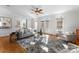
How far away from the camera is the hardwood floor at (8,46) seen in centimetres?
204

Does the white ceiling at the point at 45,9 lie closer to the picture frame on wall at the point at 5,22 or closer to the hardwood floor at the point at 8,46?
the picture frame on wall at the point at 5,22

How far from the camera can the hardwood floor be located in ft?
6.70

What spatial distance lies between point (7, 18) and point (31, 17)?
14.4 inches

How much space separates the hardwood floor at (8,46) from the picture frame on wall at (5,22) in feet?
0.55

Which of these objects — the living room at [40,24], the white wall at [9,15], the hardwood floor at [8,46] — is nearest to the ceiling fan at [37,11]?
the living room at [40,24]

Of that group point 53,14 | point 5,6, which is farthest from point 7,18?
point 53,14

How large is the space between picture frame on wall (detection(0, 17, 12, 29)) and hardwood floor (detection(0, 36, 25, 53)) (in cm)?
17

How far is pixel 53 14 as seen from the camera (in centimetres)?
207

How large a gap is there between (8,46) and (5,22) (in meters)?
0.37

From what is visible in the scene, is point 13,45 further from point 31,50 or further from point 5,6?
point 5,6

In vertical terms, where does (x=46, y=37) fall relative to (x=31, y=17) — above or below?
below
